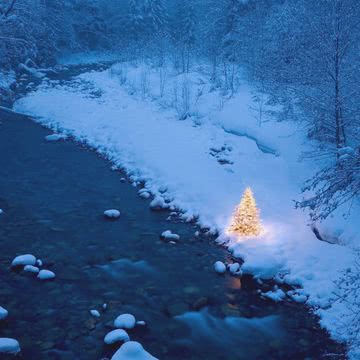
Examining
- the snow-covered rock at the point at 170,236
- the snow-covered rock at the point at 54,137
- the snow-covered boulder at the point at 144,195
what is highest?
the snow-covered rock at the point at 54,137

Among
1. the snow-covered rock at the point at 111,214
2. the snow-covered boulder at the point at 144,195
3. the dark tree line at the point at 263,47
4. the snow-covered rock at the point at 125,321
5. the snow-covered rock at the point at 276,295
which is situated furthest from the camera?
the snow-covered boulder at the point at 144,195

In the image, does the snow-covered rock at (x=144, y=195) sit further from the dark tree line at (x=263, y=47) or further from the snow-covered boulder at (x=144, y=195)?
the dark tree line at (x=263, y=47)

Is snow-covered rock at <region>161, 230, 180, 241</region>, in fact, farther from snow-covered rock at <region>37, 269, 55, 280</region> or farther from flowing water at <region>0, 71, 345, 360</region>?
snow-covered rock at <region>37, 269, 55, 280</region>

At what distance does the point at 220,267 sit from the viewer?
28.9ft

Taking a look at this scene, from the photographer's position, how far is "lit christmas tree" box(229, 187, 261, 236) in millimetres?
9719

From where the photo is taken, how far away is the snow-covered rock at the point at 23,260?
7.99 meters

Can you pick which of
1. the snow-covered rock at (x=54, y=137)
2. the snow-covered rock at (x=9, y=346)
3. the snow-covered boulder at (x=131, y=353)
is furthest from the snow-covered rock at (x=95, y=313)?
the snow-covered rock at (x=54, y=137)

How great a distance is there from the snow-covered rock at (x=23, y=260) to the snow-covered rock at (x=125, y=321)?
2.42 metres

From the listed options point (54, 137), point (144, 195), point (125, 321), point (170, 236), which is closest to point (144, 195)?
point (144, 195)

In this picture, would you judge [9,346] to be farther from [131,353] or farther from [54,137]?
[54,137]

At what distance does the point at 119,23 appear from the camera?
43344 millimetres

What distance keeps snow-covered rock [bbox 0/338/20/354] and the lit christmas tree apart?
A: 18.7ft

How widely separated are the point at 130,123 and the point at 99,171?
451cm

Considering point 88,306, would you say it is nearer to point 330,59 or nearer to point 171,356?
point 171,356
